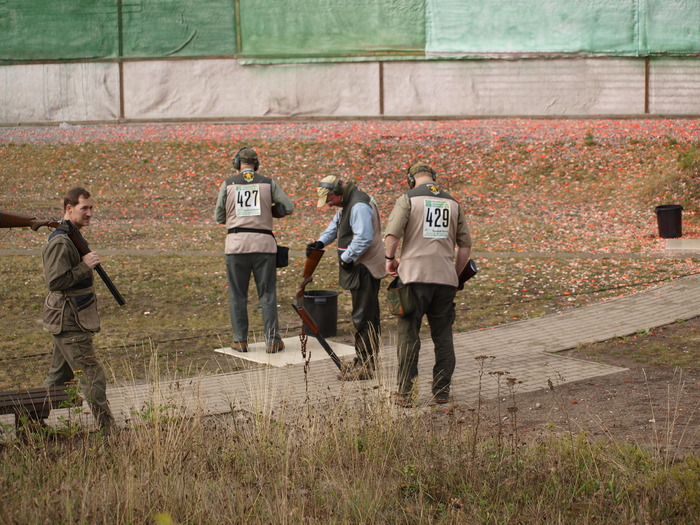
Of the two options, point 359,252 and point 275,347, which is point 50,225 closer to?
point 359,252

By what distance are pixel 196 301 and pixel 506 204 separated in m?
10.5

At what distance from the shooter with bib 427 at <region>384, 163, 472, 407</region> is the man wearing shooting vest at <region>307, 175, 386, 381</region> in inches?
27.9

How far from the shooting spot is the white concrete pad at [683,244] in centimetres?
1627

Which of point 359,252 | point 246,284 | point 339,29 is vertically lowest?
point 246,284

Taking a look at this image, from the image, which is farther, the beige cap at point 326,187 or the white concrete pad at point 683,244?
the white concrete pad at point 683,244

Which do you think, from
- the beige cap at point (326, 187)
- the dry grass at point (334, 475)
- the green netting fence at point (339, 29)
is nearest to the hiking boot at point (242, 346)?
the beige cap at point (326, 187)

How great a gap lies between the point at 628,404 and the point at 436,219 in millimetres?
2239

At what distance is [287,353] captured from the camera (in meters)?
10.3

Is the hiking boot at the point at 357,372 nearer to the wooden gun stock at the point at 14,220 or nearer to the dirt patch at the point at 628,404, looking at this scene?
the dirt patch at the point at 628,404

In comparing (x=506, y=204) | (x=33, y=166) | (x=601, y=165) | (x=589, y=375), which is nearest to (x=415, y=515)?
(x=589, y=375)

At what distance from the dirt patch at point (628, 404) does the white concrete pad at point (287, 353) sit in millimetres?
2510

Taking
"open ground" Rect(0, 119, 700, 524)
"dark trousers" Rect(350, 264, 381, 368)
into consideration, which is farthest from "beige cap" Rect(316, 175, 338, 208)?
"open ground" Rect(0, 119, 700, 524)

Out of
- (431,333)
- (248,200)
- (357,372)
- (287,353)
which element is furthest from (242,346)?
(431,333)

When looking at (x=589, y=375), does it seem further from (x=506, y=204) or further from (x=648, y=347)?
(x=506, y=204)
